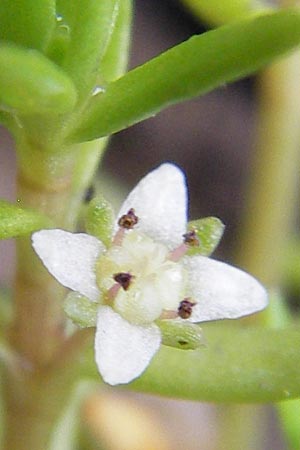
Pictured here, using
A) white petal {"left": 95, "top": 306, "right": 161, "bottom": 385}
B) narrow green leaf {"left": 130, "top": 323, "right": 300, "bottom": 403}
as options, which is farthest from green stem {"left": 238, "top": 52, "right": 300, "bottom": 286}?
white petal {"left": 95, "top": 306, "right": 161, "bottom": 385}

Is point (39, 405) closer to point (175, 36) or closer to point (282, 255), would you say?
point (282, 255)

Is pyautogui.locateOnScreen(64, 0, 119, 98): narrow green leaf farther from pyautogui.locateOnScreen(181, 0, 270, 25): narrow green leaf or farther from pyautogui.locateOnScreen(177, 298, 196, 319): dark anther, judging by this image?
pyautogui.locateOnScreen(181, 0, 270, 25): narrow green leaf

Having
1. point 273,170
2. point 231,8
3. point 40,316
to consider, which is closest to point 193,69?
point 40,316

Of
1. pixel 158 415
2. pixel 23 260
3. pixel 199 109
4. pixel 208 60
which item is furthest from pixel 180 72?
pixel 199 109

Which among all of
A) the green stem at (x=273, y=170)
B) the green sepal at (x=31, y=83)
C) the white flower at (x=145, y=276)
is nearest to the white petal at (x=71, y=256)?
the white flower at (x=145, y=276)

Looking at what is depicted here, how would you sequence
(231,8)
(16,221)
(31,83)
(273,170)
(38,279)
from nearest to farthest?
(31,83) → (16,221) → (38,279) → (231,8) → (273,170)

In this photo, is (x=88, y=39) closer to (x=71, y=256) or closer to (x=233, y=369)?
(x=71, y=256)

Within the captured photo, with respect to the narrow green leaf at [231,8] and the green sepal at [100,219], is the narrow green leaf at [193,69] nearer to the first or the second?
the green sepal at [100,219]
